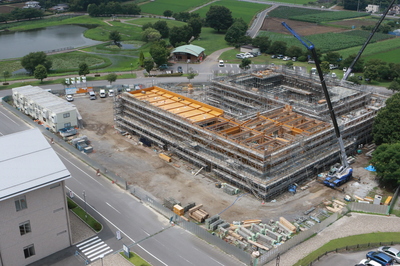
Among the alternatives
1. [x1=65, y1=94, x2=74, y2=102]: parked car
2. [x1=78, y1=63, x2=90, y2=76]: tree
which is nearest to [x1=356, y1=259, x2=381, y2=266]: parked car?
[x1=65, y1=94, x2=74, y2=102]: parked car

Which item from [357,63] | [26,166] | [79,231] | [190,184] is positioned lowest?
[79,231]

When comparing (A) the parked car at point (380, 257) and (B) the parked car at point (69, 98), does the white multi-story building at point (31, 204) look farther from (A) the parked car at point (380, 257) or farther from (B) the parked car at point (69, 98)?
(B) the parked car at point (69, 98)

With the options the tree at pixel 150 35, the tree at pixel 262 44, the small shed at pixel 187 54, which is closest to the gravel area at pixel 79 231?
the small shed at pixel 187 54

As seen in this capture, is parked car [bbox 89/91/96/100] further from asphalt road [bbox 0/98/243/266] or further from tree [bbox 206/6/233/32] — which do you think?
tree [bbox 206/6/233/32]

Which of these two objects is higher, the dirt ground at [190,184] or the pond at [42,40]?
the pond at [42,40]

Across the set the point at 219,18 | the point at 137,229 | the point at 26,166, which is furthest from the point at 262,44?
the point at 26,166

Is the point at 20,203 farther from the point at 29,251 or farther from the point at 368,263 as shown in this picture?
the point at 368,263

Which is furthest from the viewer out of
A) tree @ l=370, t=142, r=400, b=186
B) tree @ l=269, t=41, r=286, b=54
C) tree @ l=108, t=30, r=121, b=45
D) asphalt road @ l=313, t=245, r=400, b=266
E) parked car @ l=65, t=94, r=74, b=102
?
tree @ l=108, t=30, r=121, b=45
